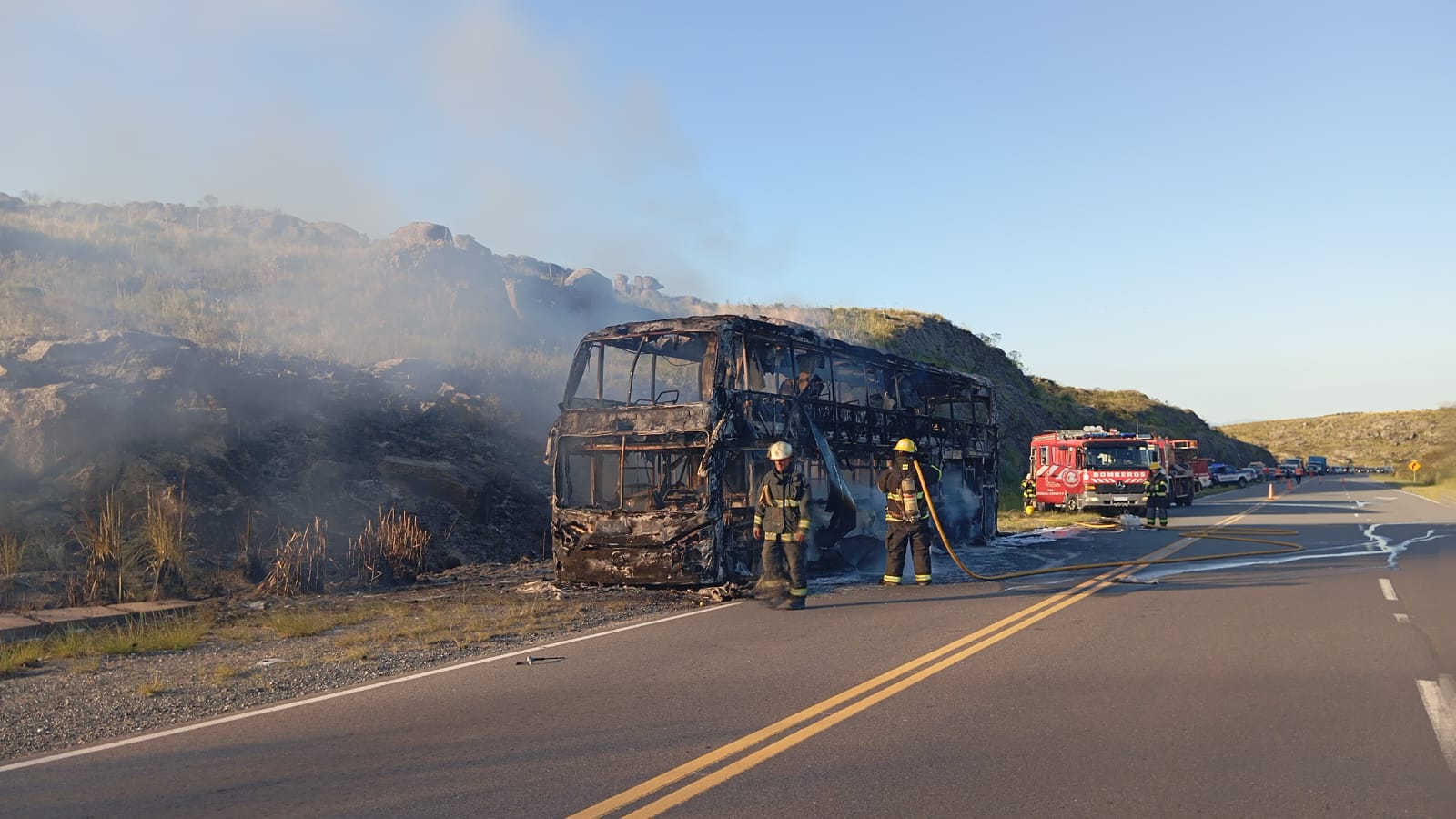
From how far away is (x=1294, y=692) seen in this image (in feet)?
22.4

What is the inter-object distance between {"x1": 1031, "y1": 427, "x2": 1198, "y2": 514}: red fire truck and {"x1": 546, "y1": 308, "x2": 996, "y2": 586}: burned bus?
45.3 ft

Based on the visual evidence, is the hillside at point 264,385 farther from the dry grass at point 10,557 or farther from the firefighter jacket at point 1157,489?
the firefighter jacket at point 1157,489

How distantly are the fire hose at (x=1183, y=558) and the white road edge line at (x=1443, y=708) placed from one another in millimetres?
5824

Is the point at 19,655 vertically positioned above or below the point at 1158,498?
below

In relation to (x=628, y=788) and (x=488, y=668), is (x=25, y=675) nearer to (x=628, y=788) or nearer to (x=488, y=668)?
(x=488, y=668)

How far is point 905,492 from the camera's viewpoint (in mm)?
12586

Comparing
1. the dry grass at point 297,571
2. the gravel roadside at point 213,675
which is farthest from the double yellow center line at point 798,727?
the dry grass at point 297,571

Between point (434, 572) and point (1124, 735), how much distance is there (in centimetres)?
1237

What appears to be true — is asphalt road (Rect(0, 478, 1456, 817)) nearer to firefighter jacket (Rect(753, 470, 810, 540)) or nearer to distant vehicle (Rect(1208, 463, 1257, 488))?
firefighter jacket (Rect(753, 470, 810, 540))

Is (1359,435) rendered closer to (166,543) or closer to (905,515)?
(905,515)

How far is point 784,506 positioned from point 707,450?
1350mm

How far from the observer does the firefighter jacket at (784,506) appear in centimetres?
1122

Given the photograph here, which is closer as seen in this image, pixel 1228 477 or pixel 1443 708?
pixel 1443 708

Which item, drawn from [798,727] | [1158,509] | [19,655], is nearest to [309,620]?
[19,655]
